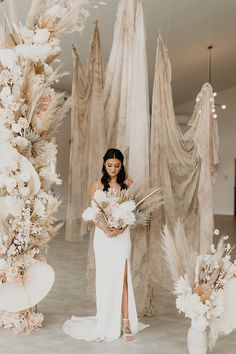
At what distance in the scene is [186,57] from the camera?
33.1 feet

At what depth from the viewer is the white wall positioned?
51.2ft

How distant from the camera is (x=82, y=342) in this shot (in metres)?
Result: 3.67

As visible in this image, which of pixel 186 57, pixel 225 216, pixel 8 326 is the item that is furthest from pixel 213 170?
pixel 225 216

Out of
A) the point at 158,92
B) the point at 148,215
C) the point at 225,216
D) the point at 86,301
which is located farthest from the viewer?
the point at 225,216

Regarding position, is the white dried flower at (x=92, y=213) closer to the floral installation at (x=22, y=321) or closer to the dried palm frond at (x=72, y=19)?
the floral installation at (x=22, y=321)

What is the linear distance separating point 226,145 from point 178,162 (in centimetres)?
1187

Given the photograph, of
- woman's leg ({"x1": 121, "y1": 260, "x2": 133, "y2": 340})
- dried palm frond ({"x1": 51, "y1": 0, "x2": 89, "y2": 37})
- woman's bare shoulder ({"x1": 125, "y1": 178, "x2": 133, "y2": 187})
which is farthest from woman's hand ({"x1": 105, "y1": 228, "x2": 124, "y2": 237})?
dried palm frond ({"x1": 51, "y1": 0, "x2": 89, "y2": 37})

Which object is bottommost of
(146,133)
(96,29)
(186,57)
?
(146,133)

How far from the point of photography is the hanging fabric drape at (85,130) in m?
4.29

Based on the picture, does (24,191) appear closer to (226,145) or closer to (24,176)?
(24,176)

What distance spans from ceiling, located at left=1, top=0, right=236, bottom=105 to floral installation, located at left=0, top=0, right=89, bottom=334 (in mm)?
1244

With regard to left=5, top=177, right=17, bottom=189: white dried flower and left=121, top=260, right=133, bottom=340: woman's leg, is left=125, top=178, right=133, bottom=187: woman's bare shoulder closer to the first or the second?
left=121, top=260, right=133, bottom=340: woman's leg

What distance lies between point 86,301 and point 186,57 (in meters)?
6.62

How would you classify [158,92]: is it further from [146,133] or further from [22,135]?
[22,135]
